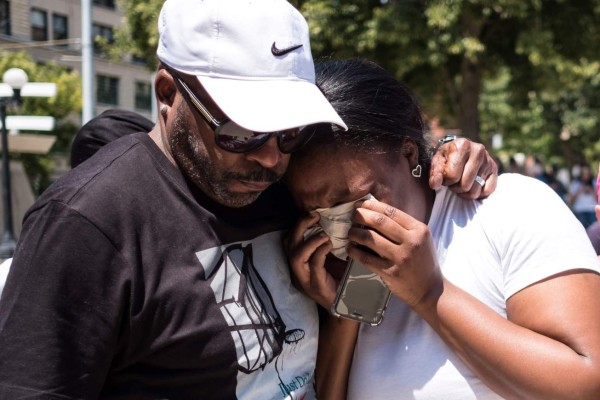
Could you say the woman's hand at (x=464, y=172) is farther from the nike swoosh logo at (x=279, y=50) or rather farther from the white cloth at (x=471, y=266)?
the nike swoosh logo at (x=279, y=50)

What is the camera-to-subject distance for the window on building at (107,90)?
3942 cm

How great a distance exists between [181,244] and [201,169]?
0.17 metres

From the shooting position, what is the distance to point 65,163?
1462 inches

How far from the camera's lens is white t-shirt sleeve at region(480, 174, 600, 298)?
5.65 feet

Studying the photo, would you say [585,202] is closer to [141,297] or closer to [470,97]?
[470,97]

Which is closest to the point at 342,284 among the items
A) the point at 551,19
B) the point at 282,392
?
the point at 282,392

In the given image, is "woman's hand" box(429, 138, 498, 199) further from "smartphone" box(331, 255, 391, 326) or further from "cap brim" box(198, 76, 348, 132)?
"cap brim" box(198, 76, 348, 132)

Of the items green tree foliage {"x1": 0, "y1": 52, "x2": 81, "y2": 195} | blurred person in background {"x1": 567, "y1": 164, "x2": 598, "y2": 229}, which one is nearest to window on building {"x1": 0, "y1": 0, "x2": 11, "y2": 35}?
green tree foliage {"x1": 0, "y1": 52, "x2": 81, "y2": 195}

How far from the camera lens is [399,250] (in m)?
1.72

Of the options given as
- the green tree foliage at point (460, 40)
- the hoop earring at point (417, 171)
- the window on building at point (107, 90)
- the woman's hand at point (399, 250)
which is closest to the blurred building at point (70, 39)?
the window on building at point (107, 90)

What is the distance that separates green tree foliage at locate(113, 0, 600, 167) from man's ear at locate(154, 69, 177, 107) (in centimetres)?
910

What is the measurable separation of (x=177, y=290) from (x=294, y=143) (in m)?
0.43

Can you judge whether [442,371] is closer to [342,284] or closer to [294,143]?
[342,284]

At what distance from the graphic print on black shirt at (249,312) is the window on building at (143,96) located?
4076cm
